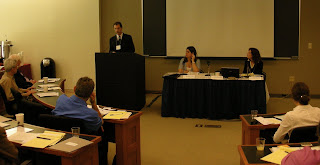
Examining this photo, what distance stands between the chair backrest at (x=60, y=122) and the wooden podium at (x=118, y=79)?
11.3 ft

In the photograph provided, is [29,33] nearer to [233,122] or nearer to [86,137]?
[233,122]

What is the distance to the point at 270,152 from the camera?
271 cm

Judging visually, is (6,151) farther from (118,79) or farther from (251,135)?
(118,79)

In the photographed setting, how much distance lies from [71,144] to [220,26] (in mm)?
6647

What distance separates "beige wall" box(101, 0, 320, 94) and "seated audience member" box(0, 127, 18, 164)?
6.93 metres

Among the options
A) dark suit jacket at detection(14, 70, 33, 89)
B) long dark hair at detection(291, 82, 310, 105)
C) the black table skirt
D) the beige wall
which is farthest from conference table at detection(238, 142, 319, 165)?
the beige wall

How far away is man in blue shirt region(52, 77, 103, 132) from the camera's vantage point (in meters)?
3.37

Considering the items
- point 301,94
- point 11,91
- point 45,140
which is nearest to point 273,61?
point 301,94

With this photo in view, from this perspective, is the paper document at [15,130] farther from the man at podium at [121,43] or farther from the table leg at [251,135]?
the man at podium at [121,43]

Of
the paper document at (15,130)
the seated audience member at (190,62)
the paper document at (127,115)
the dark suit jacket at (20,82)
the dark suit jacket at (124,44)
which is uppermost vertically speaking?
the dark suit jacket at (124,44)

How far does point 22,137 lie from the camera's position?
2977 mm

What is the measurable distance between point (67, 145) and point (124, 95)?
4.04 metres

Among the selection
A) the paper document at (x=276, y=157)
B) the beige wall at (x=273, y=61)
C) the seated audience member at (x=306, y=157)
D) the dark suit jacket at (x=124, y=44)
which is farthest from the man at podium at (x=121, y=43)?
the seated audience member at (x=306, y=157)

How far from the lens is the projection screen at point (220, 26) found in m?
8.60
